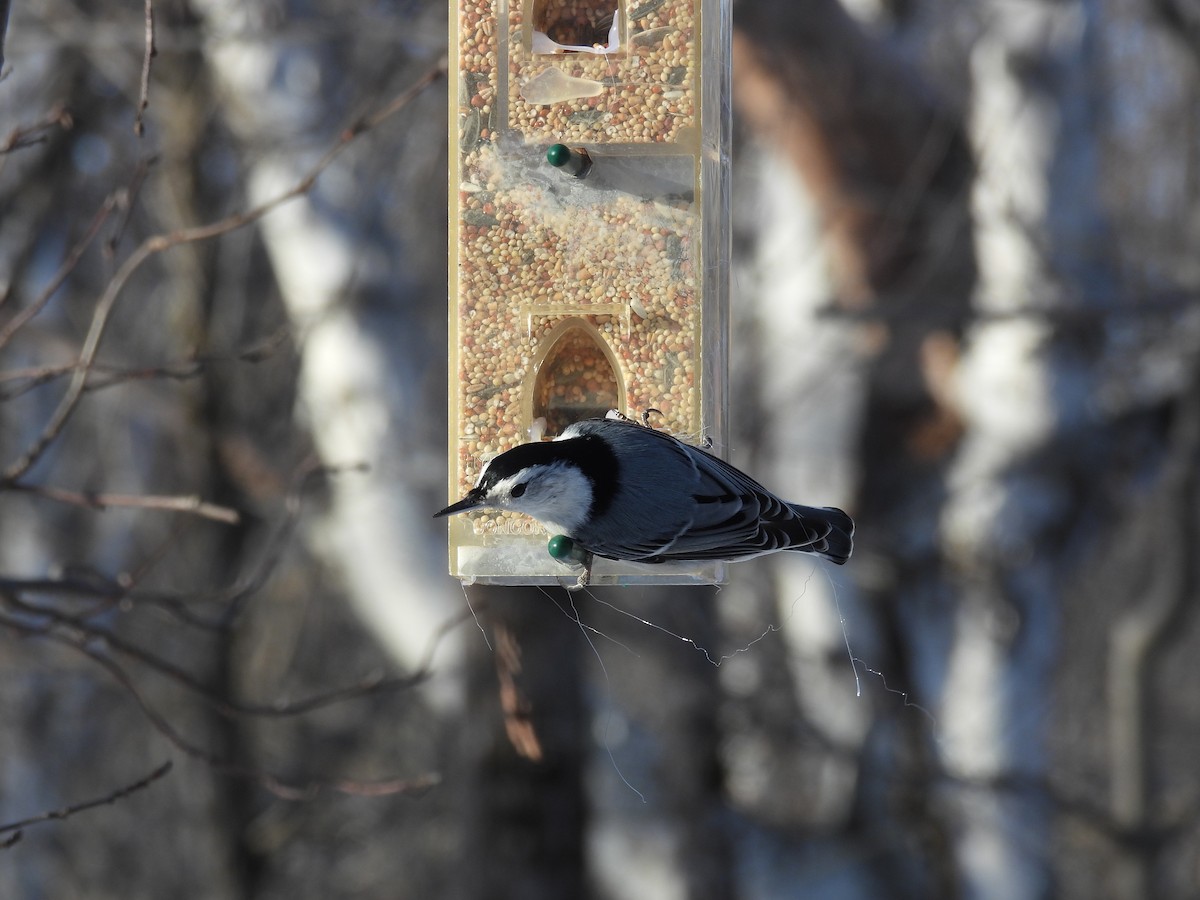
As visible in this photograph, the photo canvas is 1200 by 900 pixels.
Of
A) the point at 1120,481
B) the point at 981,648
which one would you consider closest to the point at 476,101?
the point at 981,648

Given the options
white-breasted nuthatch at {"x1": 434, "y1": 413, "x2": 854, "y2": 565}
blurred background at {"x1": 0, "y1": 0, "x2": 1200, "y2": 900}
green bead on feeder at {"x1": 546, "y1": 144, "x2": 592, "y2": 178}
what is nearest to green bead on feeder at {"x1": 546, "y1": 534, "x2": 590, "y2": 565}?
white-breasted nuthatch at {"x1": 434, "y1": 413, "x2": 854, "y2": 565}

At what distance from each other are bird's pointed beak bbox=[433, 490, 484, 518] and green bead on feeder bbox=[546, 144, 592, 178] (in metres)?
0.79

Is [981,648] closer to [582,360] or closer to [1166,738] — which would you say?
[1166,738]

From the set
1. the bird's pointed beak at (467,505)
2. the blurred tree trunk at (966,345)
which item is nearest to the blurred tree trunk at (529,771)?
the blurred tree trunk at (966,345)

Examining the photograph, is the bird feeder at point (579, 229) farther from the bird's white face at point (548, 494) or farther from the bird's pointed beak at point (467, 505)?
the bird's pointed beak at point (467, 505)

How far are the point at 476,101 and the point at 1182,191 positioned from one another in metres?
4.43

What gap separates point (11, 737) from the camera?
26.5 ft

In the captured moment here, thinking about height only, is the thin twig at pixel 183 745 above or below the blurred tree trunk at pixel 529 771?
above

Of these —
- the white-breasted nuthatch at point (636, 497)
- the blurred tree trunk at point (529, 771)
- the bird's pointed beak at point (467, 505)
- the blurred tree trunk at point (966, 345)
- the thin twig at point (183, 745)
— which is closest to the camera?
the bird's pointed beak at point (467, 505)

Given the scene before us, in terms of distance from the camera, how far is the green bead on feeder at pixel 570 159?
286cm

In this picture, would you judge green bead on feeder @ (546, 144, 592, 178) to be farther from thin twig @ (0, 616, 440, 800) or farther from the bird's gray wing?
thin twig @ (0, 616, 440, 800)

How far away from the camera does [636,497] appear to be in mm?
2695

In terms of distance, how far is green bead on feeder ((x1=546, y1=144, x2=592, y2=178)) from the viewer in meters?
2.86

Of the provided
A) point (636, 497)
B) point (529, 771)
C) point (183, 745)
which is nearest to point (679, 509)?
point (636, 497)
